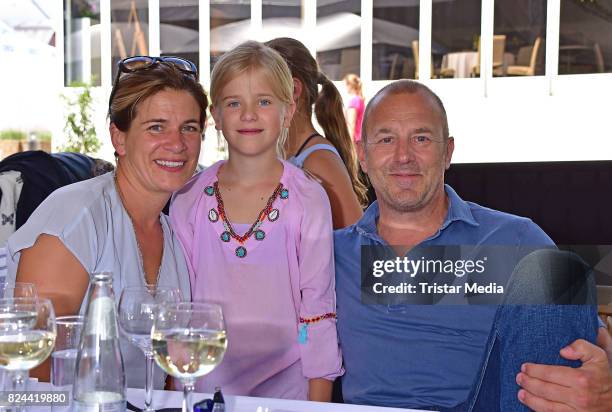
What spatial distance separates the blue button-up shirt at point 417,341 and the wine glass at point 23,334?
1222 mm

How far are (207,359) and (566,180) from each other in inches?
120

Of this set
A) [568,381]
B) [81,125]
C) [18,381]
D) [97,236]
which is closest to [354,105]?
[81,125]

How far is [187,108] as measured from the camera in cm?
238

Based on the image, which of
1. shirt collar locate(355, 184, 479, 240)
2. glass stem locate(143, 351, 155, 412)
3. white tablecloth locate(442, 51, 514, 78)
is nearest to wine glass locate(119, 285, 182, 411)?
glass stem locate(143, 351, 155, 412)

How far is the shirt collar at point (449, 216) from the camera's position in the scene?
8.25ft

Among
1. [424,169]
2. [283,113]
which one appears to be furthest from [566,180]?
[283,113]

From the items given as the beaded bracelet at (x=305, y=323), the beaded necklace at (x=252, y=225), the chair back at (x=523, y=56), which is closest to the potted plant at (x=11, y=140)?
the chair back at (x=523, y=56)

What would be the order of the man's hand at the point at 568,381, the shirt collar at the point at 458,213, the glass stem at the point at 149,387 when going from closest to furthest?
the glass stem at the point at 149,387 < the man's hand at the point at 568,381 < the shirt collar at the point at 458,213

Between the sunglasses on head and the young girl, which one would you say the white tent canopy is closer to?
the young girl

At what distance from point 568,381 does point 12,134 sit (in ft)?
29.9

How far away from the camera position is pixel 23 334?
133 centimetres

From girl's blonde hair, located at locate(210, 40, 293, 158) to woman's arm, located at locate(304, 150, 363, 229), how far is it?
70 cm

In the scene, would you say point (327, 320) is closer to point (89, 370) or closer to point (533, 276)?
point (533, 276)

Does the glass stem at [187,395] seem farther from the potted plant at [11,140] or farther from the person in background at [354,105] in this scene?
the potted plant at [11,140]
